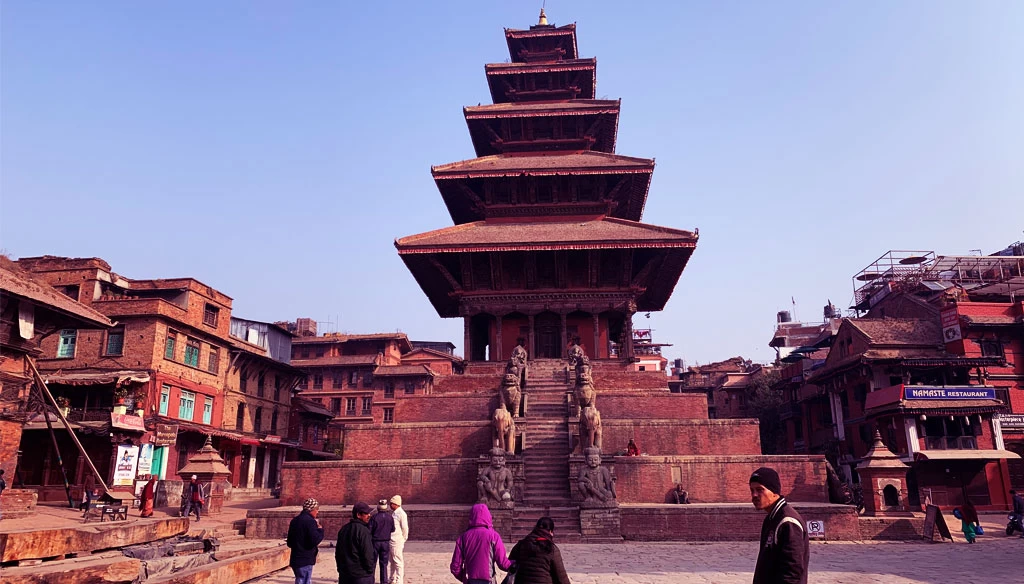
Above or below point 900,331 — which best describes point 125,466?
below

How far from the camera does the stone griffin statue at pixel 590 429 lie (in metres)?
18.9

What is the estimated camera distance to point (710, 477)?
1952 cm

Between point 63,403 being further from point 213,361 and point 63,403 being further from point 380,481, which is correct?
point 380,481

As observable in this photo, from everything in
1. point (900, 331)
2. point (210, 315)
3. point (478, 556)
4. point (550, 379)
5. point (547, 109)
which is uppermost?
point (547, 109)

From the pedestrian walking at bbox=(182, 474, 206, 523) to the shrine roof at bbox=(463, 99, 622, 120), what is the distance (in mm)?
19365

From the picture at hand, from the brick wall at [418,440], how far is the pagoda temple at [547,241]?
6067 millimetres

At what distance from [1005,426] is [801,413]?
44.5 feet

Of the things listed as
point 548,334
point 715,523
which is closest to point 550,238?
point 548,334

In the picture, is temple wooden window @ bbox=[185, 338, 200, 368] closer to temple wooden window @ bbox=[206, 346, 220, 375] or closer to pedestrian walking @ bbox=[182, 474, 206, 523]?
temple wooden window @ bbox=[206, 346, 220, 375]

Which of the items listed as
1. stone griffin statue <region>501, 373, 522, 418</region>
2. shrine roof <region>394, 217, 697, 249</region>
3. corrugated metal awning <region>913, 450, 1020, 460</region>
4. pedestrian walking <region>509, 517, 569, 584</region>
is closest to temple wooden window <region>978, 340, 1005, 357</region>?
corrugated metal awning <region>913, 450, 1020, 460</region>

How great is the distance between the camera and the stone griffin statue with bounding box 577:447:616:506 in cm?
1736

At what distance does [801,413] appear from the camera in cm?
4759

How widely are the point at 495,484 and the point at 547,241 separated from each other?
10.8 metres

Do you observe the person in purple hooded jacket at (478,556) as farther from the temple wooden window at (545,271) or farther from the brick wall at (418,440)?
the temple wooden window at (545,271)
